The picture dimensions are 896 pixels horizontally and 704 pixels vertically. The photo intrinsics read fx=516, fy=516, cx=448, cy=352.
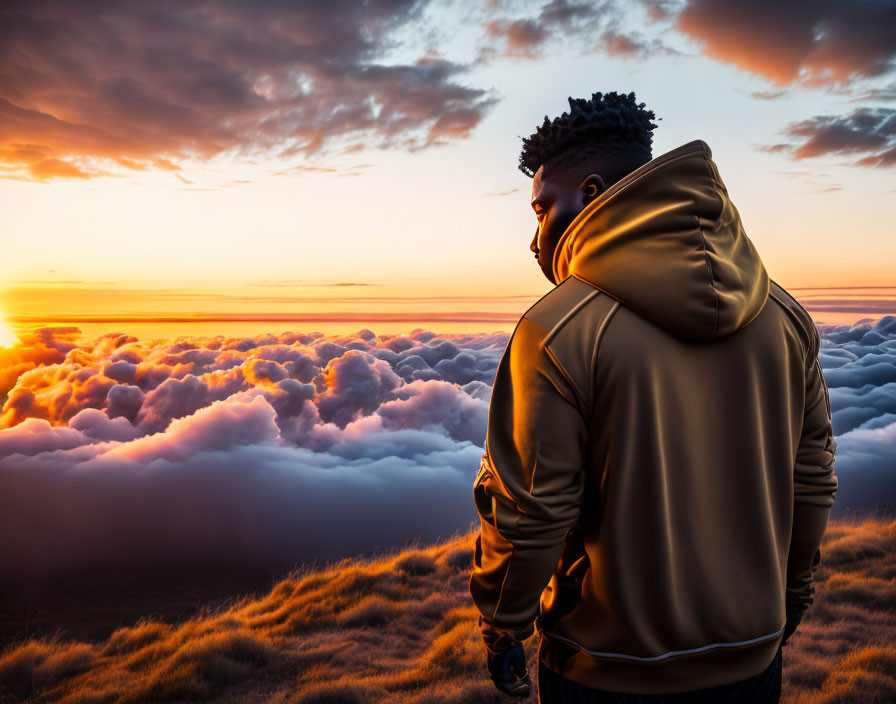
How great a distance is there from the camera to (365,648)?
18.5ft

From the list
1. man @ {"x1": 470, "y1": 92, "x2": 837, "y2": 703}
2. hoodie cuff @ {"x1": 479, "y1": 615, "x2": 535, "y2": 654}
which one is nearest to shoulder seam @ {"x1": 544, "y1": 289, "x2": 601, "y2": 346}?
man @ {"x1": 470, "y1": 92, "x2": 837, "y2": 703}

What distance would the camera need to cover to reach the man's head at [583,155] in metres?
1.89

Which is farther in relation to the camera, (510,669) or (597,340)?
(510,669)

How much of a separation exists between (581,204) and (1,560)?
95143 millimetres

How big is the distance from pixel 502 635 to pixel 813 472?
1316 millimetres

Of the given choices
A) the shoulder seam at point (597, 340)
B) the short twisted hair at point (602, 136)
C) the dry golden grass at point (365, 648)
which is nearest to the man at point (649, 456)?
the shoulder seam at point (597, 340)

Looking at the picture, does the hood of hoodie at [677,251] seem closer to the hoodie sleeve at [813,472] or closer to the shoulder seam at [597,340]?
the shoulder seam at [597,340]

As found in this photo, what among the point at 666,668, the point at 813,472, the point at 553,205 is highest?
the point at 553,205

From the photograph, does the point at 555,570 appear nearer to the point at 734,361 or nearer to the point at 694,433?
the point at 694,433

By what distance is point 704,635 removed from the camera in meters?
1.55

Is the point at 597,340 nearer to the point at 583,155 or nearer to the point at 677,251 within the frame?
the point at 677,251

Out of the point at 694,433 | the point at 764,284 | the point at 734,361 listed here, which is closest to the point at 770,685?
the point at 694,433

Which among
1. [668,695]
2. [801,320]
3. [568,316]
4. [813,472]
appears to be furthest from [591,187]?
[668,695]

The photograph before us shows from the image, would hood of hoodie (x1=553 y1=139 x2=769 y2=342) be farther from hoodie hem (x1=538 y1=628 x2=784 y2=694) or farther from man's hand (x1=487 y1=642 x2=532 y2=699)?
man's hand (x1=487 y1=642 x2=532 y2=699)
